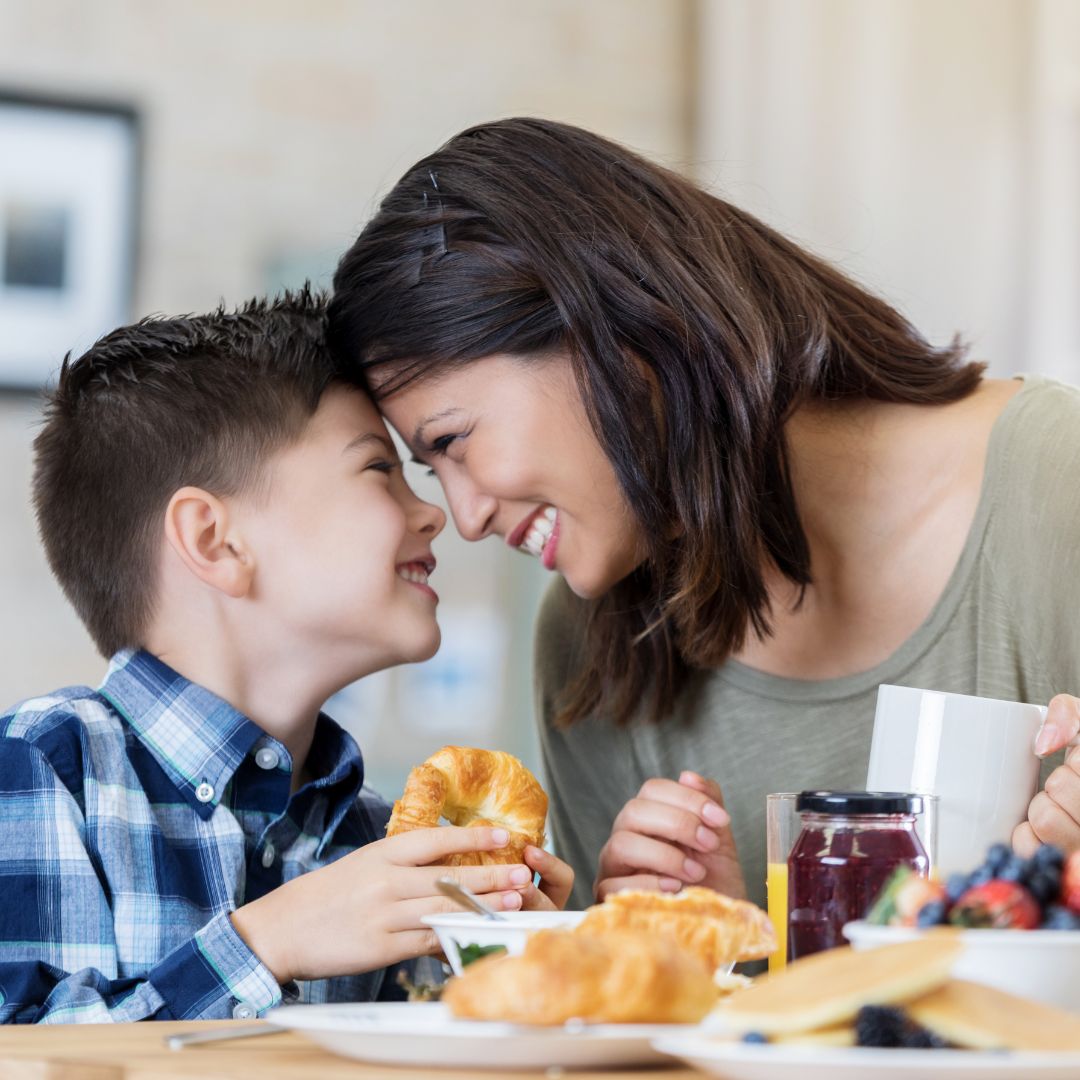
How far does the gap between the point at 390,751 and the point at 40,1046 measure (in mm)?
2485

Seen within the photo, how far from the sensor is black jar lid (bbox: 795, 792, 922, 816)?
0.80 m

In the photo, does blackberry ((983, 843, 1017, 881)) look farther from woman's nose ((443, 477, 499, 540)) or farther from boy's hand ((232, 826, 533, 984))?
woman's nose ((443, 477, 499, 540))

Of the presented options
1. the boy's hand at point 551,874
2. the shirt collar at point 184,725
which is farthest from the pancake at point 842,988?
the shirt collar at point 184,725

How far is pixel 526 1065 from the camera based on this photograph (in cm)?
64

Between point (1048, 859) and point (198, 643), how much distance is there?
0.96 m

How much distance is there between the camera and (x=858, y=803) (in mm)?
805

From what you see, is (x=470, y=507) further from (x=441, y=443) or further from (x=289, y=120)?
(x=289, y=120)

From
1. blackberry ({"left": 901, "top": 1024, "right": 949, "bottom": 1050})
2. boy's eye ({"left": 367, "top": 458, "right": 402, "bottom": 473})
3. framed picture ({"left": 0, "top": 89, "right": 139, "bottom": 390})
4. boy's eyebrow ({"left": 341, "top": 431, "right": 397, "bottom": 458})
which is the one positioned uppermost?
framed picture ({"left": 0, "top": 89, "right": 139, "bottom": 390})

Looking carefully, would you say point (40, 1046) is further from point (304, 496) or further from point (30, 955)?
point (304, 496)

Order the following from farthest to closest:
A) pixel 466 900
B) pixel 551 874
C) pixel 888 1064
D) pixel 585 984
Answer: pixel 551 874
pixel 466 900
pixel 585 984
pixel 888 1064

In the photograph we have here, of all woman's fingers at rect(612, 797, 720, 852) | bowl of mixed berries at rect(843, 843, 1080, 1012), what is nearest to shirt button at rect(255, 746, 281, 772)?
woman's fingers at rect(612, 797, 720, 852)

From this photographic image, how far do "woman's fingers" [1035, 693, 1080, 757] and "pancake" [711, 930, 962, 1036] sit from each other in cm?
38

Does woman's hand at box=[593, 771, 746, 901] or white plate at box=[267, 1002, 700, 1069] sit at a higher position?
white plate at box=[267, 1002, 700, 1069]

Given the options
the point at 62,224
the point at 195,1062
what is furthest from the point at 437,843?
the point at 62,224
